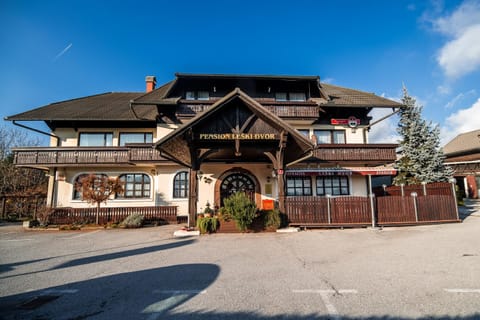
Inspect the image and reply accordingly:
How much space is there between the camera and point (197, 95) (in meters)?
16.5

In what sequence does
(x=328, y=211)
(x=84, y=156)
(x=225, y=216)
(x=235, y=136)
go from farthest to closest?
1. (x=84, y=156)
2. (x=328, y=211)
3. (x=225, y=216)
4. (x=235, y=136)

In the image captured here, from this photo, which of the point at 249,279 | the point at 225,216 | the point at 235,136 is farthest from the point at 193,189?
the point at 249,279

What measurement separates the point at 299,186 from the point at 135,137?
1252 centimetres

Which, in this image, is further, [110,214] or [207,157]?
[110,214]

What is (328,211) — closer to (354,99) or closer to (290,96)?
(290,96)

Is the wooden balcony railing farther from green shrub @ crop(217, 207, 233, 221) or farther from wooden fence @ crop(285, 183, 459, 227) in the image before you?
green shrub @ crop(217, 207, 233, 221)

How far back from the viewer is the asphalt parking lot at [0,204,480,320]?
11.0 feet

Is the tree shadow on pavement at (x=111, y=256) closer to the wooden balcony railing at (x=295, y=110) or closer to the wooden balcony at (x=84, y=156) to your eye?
the wooden balcony at (x=84, y=156)

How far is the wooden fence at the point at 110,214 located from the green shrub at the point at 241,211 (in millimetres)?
6273

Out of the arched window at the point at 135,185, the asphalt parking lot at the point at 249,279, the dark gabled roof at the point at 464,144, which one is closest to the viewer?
the asphalt parking lot at the point at 249,279

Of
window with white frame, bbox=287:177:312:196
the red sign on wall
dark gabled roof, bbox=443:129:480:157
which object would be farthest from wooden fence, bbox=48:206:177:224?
dark gabled roof, bbox=443:129:480:157

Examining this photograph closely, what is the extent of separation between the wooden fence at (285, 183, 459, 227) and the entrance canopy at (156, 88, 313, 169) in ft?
7.87

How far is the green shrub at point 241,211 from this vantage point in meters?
9.61

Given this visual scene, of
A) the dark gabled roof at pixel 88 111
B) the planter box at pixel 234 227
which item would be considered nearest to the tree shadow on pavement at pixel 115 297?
the planter box at pixel 234 227
